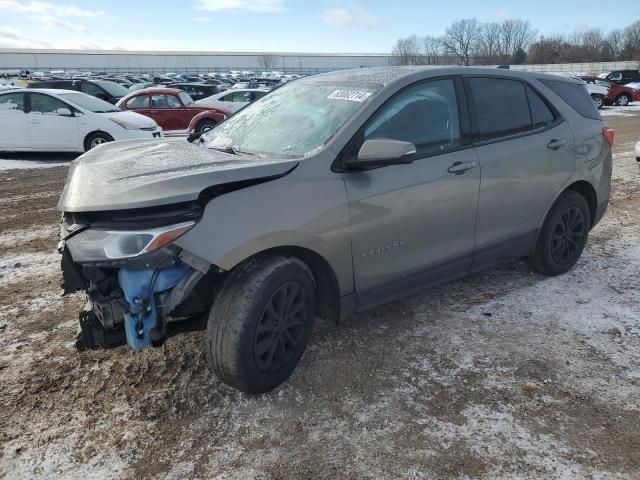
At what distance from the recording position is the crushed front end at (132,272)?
258 centimetres

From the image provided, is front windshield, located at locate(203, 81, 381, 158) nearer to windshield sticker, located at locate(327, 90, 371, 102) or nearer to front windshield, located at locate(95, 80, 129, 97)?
windshield sticker, located at locate(327, 90, 371, 102)

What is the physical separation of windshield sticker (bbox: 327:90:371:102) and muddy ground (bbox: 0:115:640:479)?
1.59 m

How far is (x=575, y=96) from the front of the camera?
4719mm

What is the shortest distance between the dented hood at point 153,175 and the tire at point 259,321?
48 centimetres

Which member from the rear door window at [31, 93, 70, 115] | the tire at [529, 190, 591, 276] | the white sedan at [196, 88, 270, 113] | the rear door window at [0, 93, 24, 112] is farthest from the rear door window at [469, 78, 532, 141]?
the white sedan at [196, 88, 270, 113]

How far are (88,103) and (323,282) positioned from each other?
10155 millimetres

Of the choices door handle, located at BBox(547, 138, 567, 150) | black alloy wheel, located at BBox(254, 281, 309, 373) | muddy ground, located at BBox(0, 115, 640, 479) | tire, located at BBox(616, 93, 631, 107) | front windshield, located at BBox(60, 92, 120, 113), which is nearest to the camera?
muddy ground, located at BBox(0, 115, 640, 479)

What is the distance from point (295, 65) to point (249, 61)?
10.5 meters

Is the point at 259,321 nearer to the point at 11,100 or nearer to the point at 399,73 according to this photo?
the point at 399,73

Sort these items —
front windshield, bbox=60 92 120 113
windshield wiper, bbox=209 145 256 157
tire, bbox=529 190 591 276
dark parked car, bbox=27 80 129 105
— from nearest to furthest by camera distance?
windshield wiper, bbox=209 145 256 157 < tire, bbox=529 190 591 276 < front windshield, bbox=60 92 120 113 < dark parked car, bbox=27 80 129 105

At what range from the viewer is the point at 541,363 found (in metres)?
3.36

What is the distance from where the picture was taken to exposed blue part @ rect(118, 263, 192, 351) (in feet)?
8.71

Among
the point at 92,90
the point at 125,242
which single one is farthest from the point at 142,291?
the point at 92,90

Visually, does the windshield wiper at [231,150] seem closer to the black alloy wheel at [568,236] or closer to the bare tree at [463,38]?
the black alloy wheel at [568,236]
